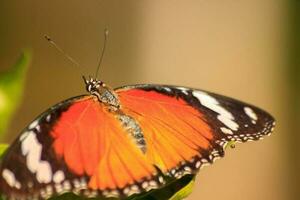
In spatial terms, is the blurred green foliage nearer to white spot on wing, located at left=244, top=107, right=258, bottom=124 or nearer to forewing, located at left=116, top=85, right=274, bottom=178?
forewing, located at left=116, top=85, right=274, bottom=178

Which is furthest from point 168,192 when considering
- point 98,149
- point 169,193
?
point 98,149

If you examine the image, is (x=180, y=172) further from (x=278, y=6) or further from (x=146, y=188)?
(x=278, y=6)

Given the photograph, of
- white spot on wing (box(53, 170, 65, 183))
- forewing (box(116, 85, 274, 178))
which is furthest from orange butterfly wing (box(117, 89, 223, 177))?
white spot on wing (box(53, 170, 65, 183))

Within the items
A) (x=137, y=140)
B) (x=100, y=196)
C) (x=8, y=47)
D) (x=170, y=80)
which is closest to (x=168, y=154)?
(x=137, y=140)

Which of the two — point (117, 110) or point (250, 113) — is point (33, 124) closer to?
point (117, 110)

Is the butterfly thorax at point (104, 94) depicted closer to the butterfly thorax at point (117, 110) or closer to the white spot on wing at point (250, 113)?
the butterfly thorax at point (117, 110)

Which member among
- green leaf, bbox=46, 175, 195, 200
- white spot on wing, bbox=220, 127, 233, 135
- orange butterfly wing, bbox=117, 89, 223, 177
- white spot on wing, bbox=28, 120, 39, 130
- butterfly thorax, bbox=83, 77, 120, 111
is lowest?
green leaf, bbox=46, 175, 195, 200
